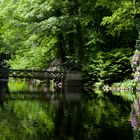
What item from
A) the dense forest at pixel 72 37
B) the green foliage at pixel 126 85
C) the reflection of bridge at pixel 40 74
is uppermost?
the dense forest at pixel 72 37

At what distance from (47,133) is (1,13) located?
29290 mm

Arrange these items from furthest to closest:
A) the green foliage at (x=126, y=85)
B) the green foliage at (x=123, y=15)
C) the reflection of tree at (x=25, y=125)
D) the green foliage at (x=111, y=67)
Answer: the green foliage at (x=111, y=67) < the green foliage at (x=126, y=85) < the green foliage at (x=123, y=15) < the reflection of tree at (x=25, y=125)

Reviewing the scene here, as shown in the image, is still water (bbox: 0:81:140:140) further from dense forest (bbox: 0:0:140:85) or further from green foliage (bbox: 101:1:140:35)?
dense forest (bbox: 0:0:140:85)

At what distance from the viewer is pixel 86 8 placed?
35.0 metres

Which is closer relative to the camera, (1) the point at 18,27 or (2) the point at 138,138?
(2) the point at 138,138

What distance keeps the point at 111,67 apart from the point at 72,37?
5389 mm

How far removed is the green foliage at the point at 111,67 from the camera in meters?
32.0

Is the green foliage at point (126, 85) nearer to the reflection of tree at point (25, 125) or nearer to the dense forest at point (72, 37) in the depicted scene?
the dense forest at point (72, 37)

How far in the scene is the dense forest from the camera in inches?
A: 1272

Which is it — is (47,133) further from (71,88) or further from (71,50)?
(71,50)

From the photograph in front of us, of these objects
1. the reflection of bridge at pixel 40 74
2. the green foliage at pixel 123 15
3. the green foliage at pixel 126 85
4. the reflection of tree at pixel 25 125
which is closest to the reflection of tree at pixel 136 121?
the reflection of tree at pixel 25 125

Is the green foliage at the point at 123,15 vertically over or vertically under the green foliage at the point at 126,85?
over

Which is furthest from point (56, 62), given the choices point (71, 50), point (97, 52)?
point (97, 52)

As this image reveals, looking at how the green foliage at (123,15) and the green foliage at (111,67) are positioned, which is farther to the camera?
the green foliage at (111,67)
